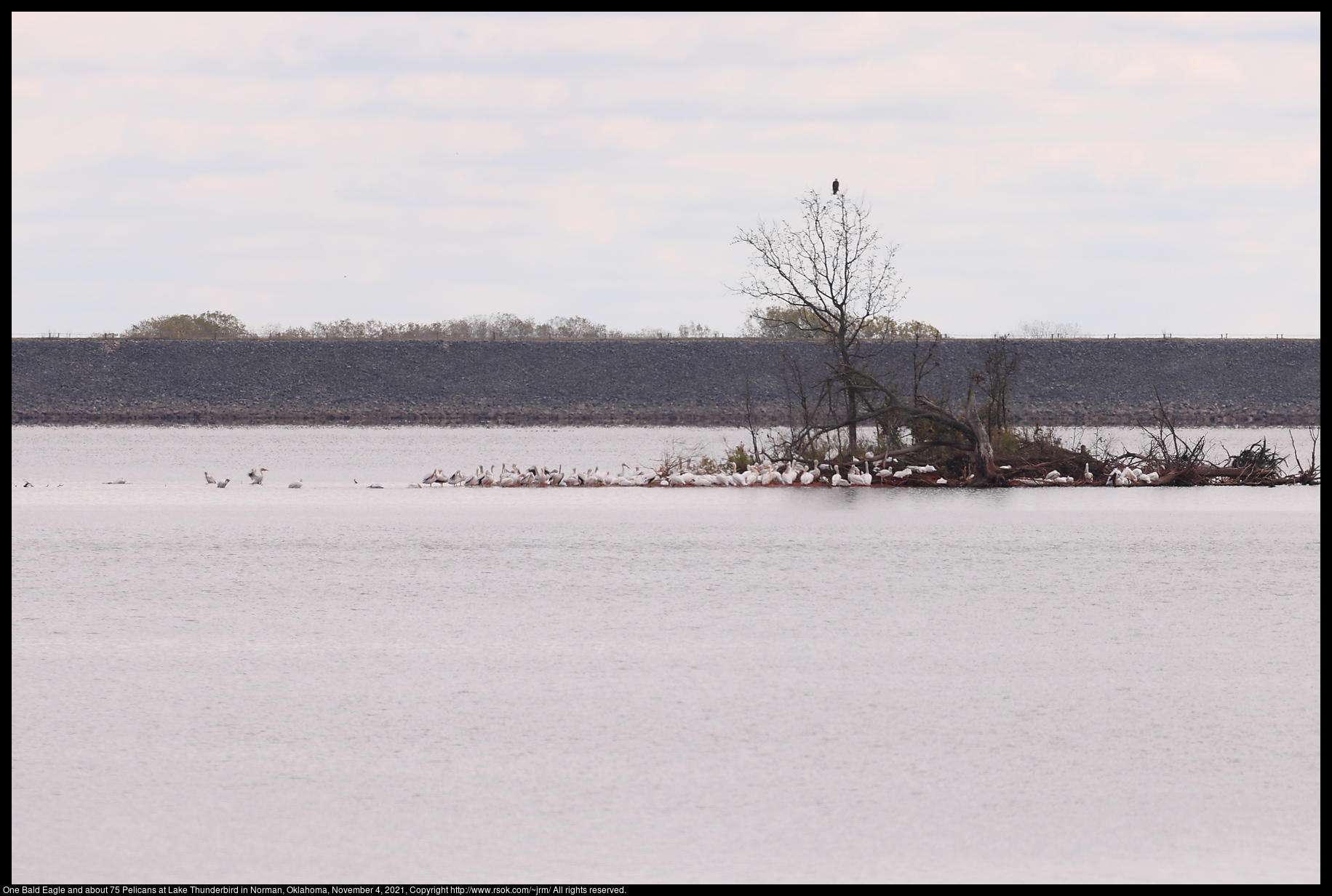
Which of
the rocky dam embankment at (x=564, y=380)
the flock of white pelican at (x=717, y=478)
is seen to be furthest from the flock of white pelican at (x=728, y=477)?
the rocky dam embankment at (x=564, y=380)

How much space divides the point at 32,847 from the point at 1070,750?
4935 mm

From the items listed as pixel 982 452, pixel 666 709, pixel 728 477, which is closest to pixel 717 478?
pixel 728 477

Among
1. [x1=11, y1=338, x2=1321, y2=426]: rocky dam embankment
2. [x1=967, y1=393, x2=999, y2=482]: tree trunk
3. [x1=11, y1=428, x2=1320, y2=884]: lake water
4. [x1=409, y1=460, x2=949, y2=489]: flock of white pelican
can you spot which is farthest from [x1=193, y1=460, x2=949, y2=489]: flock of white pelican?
[x1=11, y1=338, x2=1321, y2=426]: rocky dam embankment

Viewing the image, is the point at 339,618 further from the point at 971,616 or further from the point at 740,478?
the point at 740,478

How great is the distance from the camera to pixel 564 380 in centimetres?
9656

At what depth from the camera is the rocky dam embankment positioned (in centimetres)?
9256

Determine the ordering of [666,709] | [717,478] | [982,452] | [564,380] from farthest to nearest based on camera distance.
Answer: [564,380]
[717,478]
[982,452]
[666,709]

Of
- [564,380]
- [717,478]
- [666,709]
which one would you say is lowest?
[666,709]

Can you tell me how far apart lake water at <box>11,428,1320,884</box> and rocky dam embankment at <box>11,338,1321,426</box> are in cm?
7264

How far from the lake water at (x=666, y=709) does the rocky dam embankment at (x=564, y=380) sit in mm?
72640

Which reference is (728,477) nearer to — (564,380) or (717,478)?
(717,478)

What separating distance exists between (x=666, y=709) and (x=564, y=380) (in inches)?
3479

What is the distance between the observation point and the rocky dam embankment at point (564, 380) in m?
92.6

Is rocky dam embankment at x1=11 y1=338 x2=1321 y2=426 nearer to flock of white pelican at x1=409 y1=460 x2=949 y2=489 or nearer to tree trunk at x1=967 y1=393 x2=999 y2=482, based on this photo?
flock of white pelican at x1=409 y1=460 x2=949 y2=489
